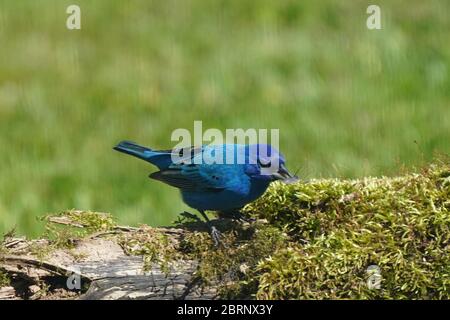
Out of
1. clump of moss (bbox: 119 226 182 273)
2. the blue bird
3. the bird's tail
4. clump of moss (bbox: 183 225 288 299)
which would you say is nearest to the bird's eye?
the blue bird

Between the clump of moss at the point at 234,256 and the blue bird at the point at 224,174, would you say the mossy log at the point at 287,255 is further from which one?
the blue bird at the point at 224,174

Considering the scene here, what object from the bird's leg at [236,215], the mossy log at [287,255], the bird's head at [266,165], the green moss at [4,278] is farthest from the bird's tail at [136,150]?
the green moss at [4,278]

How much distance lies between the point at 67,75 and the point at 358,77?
2342mm

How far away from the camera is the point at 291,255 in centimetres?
482

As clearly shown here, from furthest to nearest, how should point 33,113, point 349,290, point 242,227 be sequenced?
point 33,113, point 242,227, point 349,290

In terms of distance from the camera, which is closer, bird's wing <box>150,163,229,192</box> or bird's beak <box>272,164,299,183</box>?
bird's beak <box>272,164,299,183</box>

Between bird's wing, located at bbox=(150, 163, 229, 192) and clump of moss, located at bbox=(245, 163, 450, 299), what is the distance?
1.48 feet

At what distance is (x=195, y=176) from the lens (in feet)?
17.9

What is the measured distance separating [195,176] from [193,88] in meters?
3.46

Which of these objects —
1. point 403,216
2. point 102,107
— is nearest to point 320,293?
point 403,216

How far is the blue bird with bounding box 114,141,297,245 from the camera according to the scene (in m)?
5.25

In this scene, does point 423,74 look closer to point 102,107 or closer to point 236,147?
point 102,107

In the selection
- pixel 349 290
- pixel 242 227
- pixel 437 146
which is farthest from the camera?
pixel 437 146

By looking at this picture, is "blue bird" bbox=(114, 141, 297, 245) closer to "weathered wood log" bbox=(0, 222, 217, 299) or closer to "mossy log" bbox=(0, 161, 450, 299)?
"mossy log" bbox=(0, 161, 450, 299)
